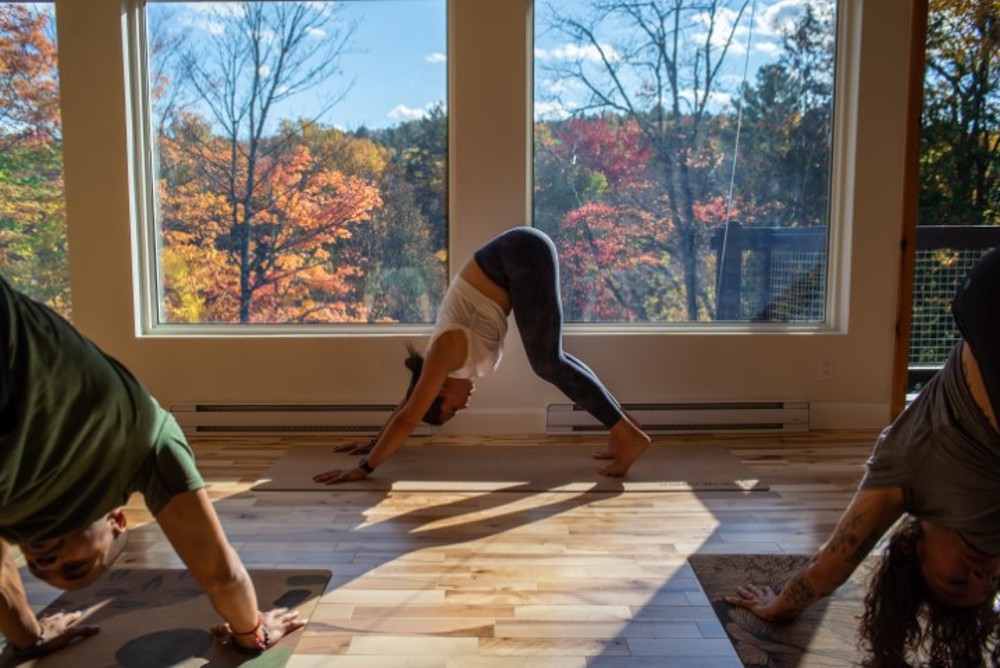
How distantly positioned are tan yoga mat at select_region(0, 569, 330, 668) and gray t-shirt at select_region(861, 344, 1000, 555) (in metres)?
1.49

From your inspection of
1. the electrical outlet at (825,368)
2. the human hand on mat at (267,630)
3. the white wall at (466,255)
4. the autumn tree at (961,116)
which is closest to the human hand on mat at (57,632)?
the human hand on mat at (267,630)

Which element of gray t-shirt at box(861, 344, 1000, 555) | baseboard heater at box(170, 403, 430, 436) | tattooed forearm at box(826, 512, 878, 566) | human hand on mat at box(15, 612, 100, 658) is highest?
gray t-shirt at box(861, 344, 1000, 555)

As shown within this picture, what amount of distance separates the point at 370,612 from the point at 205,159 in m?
2.93

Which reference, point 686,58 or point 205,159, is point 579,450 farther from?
point 205,159

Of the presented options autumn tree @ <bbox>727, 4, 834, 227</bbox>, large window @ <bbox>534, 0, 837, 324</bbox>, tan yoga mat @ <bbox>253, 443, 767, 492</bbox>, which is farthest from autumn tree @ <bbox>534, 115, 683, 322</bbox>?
tan yoga mat @ <bbox>253, 443, 767, 492</bbox>

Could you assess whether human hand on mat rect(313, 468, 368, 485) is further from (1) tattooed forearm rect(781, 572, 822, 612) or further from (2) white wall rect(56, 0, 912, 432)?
(1) tattooed forearm rect(781, 572, 822, 612)

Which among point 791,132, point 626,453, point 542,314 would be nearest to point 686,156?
point 791,132

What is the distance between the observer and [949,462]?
1493mm

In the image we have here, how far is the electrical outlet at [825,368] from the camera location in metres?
3.98

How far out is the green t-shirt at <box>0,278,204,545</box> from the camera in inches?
46.6

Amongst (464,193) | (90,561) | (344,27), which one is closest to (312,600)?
(90,561)

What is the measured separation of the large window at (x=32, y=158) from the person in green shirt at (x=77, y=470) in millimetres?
2858

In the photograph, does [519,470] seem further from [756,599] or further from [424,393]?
[756,599]

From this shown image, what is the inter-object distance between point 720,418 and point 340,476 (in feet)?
6.58
